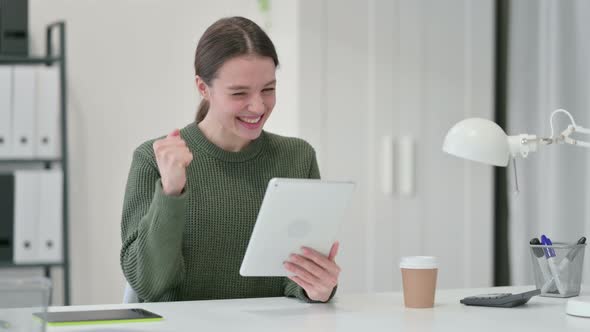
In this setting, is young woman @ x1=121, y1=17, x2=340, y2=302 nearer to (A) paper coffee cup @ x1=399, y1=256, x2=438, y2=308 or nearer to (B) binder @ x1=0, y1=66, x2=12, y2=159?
(A) paper coffee cup @ x1=399, y1=256, x2=438, y2=308

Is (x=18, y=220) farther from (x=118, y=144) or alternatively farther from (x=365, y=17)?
(x=365, y=17)

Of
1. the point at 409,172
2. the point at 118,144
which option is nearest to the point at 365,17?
the point at 409,172

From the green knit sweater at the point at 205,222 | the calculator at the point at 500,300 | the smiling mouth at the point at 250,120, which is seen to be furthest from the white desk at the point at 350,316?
the smiling mouth at the point at 250,120

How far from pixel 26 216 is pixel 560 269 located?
207 cm

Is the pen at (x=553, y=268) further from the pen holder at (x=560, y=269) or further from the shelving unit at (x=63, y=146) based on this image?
the shelving unit at (x=63, y=146)

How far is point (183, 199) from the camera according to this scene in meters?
1.86

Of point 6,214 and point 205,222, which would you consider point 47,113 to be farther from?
point 205,222

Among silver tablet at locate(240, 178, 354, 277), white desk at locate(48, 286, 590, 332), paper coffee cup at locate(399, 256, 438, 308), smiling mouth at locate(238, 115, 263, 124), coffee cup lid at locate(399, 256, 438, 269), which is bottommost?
white desk at locate(48, 286, 590, 332)

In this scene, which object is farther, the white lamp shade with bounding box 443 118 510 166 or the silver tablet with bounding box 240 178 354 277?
the white lamp shade with bounding box 443 118 510 166

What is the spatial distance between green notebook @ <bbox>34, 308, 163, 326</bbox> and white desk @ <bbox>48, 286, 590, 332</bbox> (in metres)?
0.02

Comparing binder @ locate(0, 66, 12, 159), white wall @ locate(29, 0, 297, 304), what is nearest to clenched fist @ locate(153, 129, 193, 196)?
binder @ locate(0, 66, 12, 159)

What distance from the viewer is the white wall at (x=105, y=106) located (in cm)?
363

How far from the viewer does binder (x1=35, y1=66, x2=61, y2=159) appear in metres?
3.31

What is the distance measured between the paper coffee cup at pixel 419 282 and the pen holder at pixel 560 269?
372 mm
